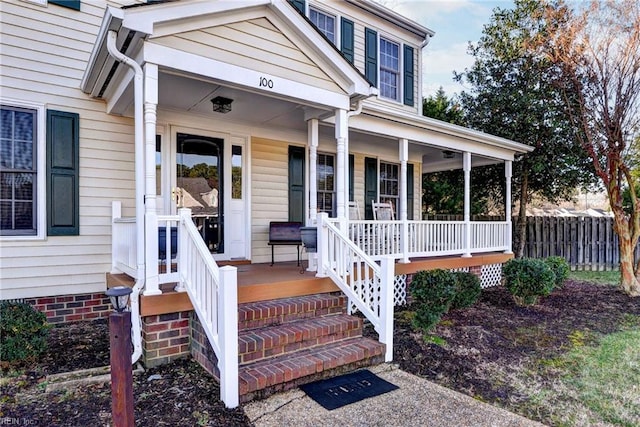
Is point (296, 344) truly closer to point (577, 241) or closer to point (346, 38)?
point (346, 38)

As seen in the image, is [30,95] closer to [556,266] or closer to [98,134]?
[98,134]

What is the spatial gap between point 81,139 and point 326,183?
416cm

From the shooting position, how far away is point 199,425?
267 cm

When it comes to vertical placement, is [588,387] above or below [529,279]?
below

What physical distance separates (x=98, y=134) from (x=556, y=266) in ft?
25.6

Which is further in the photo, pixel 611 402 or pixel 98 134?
pixel 98 134

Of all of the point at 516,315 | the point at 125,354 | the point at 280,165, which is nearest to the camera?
the point at 125,354

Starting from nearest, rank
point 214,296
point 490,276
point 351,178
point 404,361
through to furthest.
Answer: point 214,296 < point 404,361 < point 351,178 < point 490,276

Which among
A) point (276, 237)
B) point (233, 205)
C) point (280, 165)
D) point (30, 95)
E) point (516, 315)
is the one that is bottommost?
point (516, 315)

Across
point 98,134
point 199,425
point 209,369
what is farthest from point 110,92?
point 199,425

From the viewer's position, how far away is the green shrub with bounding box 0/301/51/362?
3.55m

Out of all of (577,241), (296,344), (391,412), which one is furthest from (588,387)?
(577,241)

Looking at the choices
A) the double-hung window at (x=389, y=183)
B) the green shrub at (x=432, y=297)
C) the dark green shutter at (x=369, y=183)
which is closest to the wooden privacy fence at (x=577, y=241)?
the double-hung window at (x=389, y=183)

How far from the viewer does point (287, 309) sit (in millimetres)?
4098
